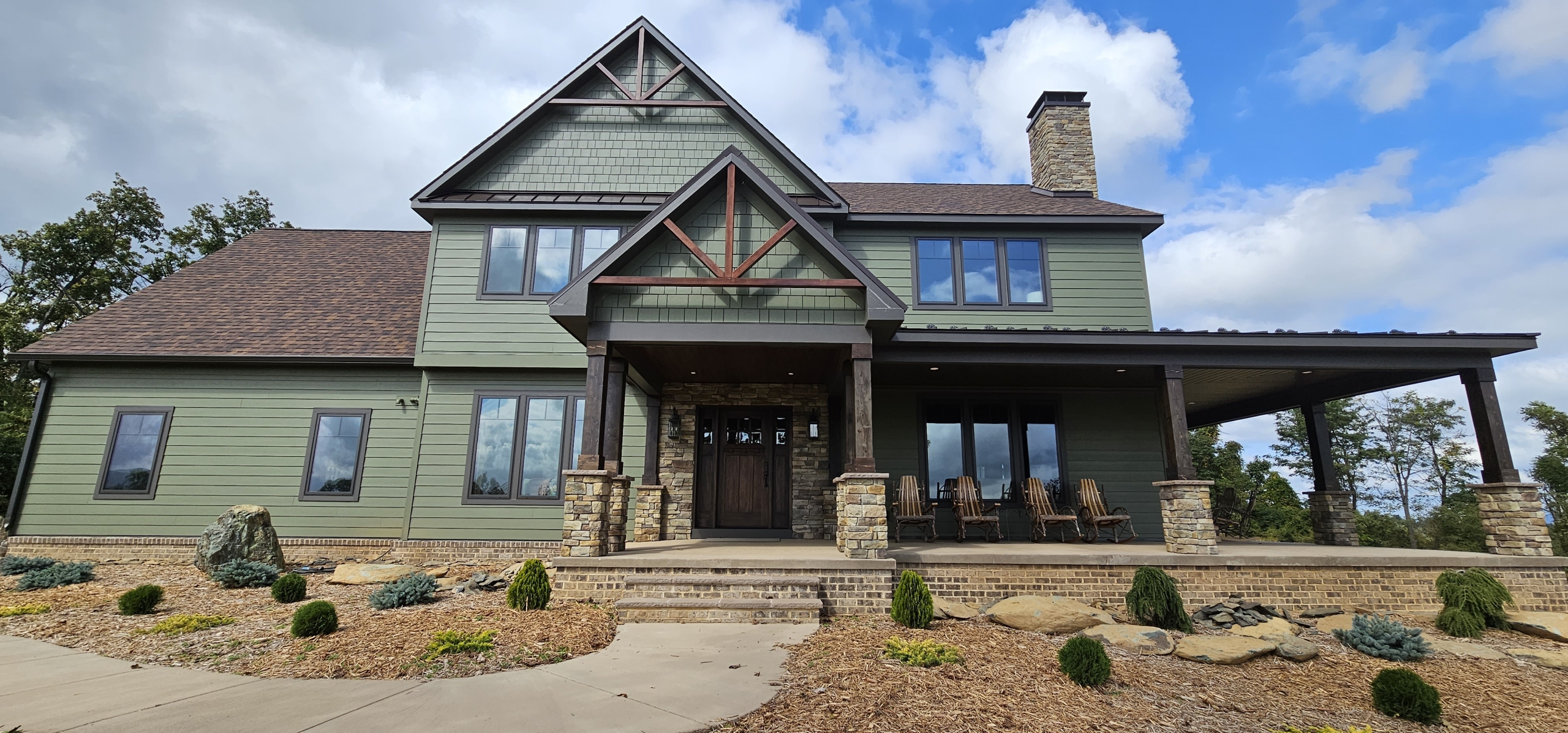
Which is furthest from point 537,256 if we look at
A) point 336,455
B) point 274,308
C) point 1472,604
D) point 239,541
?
point 1472,604

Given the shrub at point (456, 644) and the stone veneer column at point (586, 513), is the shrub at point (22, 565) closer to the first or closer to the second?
the stone veneer column at point (586, 513)

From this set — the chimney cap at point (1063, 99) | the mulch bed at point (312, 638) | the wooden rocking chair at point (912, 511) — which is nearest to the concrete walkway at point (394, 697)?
the mulch bed at point (312, 638)

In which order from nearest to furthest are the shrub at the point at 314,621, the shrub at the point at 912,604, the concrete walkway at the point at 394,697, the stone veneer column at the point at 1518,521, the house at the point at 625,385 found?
1. the concrete walkway at the point at 394,697
2. the shrub at the point at 314,621
3. the shrub at the point at 912,604
4. the stone veneer column at the point at 1518,521
5. the house at the point at 625,385

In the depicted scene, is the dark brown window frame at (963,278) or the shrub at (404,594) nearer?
the shrub at (404,594)

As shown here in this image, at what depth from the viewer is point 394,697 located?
3.94m

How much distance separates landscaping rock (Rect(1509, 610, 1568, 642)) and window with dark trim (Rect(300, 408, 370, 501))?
14199 mm

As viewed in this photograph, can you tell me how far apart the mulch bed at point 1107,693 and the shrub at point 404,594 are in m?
4.30

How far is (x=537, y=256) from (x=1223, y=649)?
990 centimetres

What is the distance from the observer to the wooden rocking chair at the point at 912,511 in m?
9.14

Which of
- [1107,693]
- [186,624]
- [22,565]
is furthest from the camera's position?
[22,565]

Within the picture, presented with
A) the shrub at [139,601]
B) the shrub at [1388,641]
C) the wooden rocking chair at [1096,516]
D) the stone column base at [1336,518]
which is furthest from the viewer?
the stone column base at [1336,518]

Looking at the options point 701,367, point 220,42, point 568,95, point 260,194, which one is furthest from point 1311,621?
point 260,194

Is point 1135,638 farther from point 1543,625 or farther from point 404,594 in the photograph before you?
point 404,594

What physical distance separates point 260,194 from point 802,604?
27.7 metres
